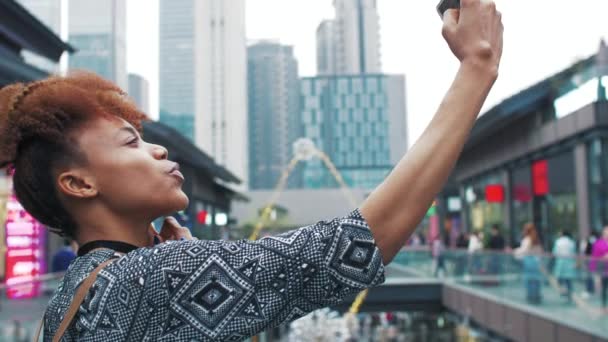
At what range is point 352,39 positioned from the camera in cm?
17775

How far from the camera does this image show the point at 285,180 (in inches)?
6009

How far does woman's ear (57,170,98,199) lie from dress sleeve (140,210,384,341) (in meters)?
0.27

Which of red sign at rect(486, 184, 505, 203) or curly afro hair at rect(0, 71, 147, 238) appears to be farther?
red sign at rect(486, 184, 505, 203)

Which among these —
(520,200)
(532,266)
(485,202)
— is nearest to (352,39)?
(485,202)

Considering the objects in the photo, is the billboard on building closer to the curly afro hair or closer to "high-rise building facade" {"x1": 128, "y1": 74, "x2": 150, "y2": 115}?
the curly afro hair

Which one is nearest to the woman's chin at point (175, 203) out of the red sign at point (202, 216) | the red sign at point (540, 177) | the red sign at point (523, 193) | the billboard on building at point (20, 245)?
the billboard on building at point (20, 245)

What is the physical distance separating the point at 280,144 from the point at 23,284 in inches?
5952

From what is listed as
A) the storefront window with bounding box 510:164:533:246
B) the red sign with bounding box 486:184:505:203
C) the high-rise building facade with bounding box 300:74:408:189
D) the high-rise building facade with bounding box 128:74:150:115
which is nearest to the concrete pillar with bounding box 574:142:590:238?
the storefront window with bounding box 510:164:533:246

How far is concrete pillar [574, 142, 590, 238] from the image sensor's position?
66.0 feet

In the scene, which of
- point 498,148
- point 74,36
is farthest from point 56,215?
point 74,36

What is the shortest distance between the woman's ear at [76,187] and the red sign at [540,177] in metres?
23.7

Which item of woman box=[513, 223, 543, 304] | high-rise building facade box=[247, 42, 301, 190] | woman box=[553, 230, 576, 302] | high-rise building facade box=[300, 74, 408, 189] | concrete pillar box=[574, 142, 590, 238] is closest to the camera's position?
woman box=[553, 230, 576, 302]

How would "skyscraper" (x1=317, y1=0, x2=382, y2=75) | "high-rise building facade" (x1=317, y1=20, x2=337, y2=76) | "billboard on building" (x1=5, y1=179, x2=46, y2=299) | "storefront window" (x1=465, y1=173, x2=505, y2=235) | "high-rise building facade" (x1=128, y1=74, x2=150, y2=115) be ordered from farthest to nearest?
1. "high-rise building facade" (x1=317, y1=20, x2=337, y2=76)
2. "skyscraper" (x1=317, y1=0, x2=382, y2=75)
3. "high-rise building facade" (x1=128, y1=74, x2=150, y2=115)
4. "storefront window" (x1=465, y1=173, x2=505, y2=235)
5. "billboard on building" (x1=5, y1=179, x2=46, y2=299)

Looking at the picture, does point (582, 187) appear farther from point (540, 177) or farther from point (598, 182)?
point (540, 177)
